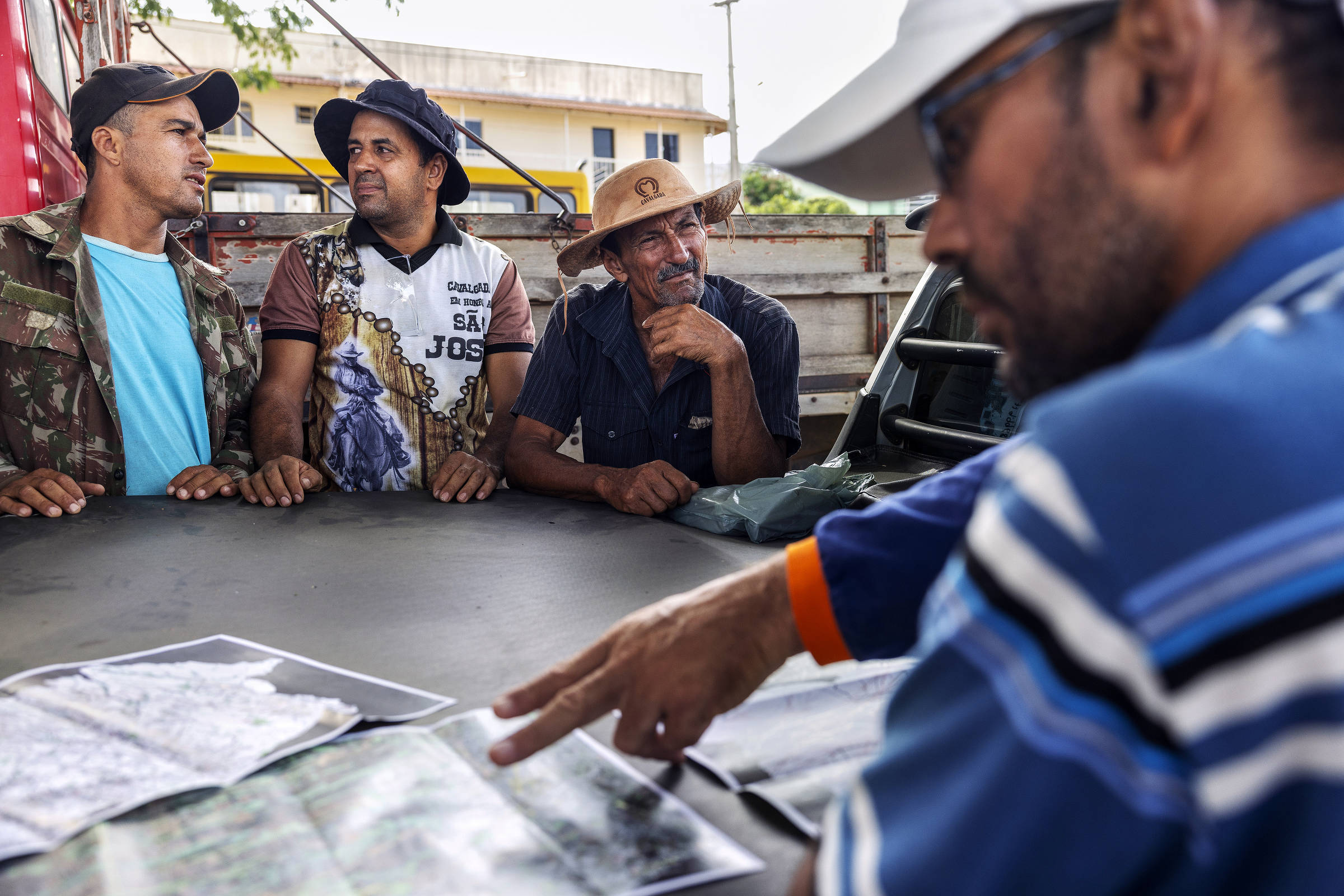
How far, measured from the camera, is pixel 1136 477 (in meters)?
0.42

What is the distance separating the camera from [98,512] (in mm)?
2115

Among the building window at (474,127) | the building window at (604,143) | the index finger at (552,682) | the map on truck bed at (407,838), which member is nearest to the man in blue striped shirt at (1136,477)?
the map on truck bed at (407,838)

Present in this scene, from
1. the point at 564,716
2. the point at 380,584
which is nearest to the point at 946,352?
the point at 380,584

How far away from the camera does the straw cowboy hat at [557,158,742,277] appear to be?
102 inches

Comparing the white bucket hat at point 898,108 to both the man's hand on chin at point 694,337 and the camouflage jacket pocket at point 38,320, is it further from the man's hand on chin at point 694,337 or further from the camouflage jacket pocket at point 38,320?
the camouflage jacket pocket at point 38,320

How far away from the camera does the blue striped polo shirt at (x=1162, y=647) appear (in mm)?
397

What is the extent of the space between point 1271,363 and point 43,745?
1117mm

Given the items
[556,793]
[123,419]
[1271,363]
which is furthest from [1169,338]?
[123,419]

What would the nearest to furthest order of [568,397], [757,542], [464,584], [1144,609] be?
[1144,609]
[464,584]
[757,542]
[568,397]

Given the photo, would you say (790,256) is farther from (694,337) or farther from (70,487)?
(70,487)

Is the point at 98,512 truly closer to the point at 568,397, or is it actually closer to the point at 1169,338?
the point at 568,397

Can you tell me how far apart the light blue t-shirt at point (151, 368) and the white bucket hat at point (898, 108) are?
7.07 ft

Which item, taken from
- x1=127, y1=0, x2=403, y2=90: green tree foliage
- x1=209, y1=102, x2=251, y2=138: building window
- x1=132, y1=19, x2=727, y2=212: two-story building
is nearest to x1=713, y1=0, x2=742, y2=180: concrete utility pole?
x1=132, y1=19, x2=727, y2=212: two-story building

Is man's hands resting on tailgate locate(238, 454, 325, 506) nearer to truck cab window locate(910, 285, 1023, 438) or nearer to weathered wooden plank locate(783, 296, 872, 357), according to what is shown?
truck cab window locate(910, 285, 1023, 438)
